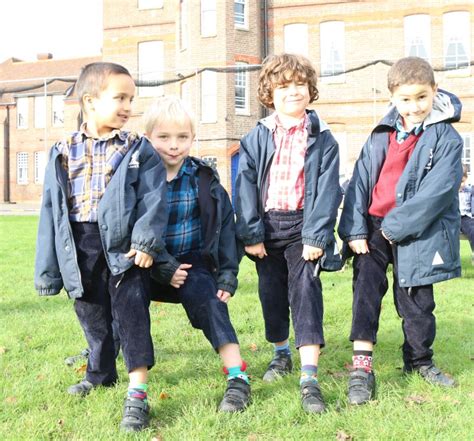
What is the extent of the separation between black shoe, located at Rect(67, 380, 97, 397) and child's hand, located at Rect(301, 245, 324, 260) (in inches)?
61.9

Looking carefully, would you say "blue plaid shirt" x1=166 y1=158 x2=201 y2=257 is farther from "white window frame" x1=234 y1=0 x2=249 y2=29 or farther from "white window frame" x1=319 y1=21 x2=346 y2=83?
"white window frame" x1=234 y1=0 x2=249 y2=29

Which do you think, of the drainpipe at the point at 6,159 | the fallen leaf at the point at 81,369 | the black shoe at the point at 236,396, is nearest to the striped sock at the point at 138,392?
the black shoe at the point at 236,396

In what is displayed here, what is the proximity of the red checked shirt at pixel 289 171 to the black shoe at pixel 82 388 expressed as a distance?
1.58 m

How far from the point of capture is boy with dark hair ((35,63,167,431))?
3533 millimetres

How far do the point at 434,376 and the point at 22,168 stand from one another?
47.9m

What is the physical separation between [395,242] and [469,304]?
3540mm

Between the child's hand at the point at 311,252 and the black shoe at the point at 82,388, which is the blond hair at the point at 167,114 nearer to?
the child's hand at the point at 311,252

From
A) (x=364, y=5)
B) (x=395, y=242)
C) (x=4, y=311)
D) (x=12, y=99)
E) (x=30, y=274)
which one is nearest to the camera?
(x=395, y=242)

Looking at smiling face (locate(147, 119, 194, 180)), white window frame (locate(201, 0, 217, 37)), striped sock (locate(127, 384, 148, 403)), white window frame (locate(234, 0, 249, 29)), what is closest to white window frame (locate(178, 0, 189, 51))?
white window frame (locate(201, 0, 217, 37))

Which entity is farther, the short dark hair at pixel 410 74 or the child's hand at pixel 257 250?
the child's hand at pixel 257 250

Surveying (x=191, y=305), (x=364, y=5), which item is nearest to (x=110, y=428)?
(x=191, y=305)

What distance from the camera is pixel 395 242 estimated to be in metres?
4.02

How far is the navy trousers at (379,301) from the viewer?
411 centimetres

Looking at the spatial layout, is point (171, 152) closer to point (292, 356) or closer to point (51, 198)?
point (51, 198)
